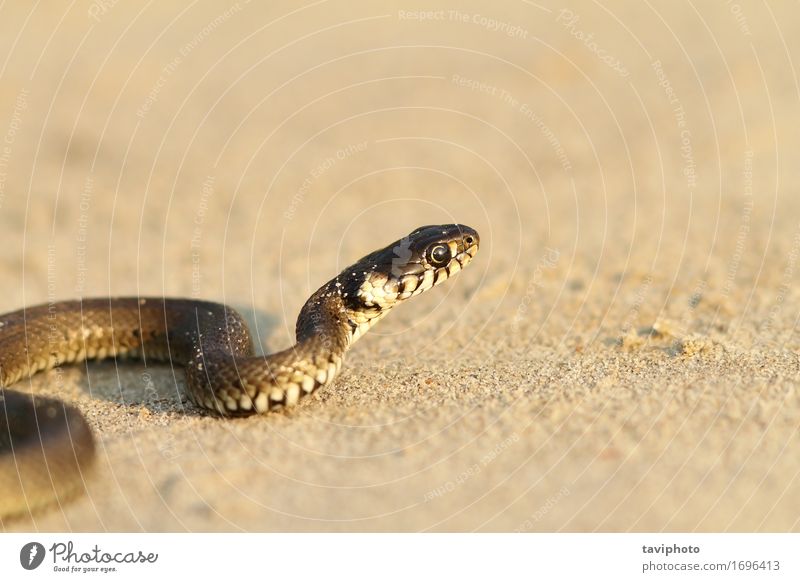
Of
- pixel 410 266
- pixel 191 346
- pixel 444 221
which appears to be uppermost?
pixel 444 221

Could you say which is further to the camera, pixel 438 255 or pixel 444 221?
pixel 444 221

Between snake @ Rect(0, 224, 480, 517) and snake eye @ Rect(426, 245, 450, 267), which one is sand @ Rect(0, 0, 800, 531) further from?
snake eye @ Rect(426, 245, 450, 267)
